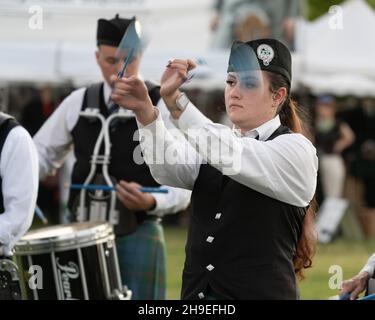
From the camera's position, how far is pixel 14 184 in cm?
530

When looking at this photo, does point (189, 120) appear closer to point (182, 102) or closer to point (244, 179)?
point (182, 102)

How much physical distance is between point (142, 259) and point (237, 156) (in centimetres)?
250

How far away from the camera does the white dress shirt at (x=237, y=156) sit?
408 cm

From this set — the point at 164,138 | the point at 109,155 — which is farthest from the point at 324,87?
the point at 164,138

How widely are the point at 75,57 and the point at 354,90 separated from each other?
417cm

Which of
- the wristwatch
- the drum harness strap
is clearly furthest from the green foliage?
the wristwatch

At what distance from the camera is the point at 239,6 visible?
54.3ft

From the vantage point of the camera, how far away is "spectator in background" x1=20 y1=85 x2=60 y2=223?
653 inches

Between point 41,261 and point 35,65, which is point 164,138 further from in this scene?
point 35,65

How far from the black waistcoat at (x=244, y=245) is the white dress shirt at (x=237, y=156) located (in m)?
0.09

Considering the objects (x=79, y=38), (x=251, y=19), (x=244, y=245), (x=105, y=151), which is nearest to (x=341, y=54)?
(x=251, y=19)

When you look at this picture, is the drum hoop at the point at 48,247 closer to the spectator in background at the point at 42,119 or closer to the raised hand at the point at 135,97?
the raised hand at the point at 135,97

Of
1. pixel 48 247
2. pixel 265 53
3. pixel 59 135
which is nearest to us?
pixel 265 53

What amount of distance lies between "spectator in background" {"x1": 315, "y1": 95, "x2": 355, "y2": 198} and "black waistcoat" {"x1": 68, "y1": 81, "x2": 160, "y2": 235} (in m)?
9.28
